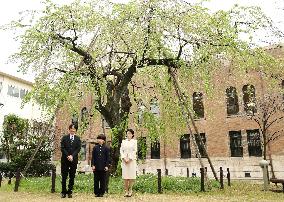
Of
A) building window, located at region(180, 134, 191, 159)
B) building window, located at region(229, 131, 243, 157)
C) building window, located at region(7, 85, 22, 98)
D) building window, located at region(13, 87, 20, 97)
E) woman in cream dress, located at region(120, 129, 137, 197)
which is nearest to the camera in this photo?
woman in cream dress, located at region(120, 129, 137, 197)

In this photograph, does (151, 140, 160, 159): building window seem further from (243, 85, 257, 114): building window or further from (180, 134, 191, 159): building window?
(243, 85, 257, 114): building window

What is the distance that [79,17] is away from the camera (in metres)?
14.2

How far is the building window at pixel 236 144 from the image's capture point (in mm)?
26400

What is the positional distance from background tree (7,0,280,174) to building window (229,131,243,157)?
42.1 ft

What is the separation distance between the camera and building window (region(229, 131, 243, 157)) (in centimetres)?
2640

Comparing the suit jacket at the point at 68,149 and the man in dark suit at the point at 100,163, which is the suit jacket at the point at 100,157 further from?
the suit jacket at the point at 68,149

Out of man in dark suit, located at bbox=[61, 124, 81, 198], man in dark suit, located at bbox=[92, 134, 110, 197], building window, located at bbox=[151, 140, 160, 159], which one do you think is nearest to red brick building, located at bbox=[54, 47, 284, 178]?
building window, located at bbox=[151, 140, 160, 159]

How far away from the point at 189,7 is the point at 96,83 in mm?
5169

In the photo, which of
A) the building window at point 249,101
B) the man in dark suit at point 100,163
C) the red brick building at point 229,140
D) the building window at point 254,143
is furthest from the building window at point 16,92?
the man in dark suit at point 100,163

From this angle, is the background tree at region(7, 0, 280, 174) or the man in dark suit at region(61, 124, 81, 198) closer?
the man in dark suit at region(61, 124, 81, 198)

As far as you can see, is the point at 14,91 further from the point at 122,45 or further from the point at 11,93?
the point at 122,45

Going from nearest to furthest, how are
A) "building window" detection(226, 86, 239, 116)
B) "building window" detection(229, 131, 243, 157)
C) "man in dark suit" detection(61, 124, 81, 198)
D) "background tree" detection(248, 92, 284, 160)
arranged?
"man in dark suit" detection(61, 124, 81, 198) → "background tree" detection(248, 92, 284, 160) → "building window" detection(229, 131, 243, 157) → "building window" detection(226, 86, 239, 116)

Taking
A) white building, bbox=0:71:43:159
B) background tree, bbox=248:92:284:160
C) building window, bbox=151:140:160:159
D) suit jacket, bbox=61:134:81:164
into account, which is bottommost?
building window, bbox=151:140:160:159

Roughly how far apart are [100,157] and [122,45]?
295 inches
